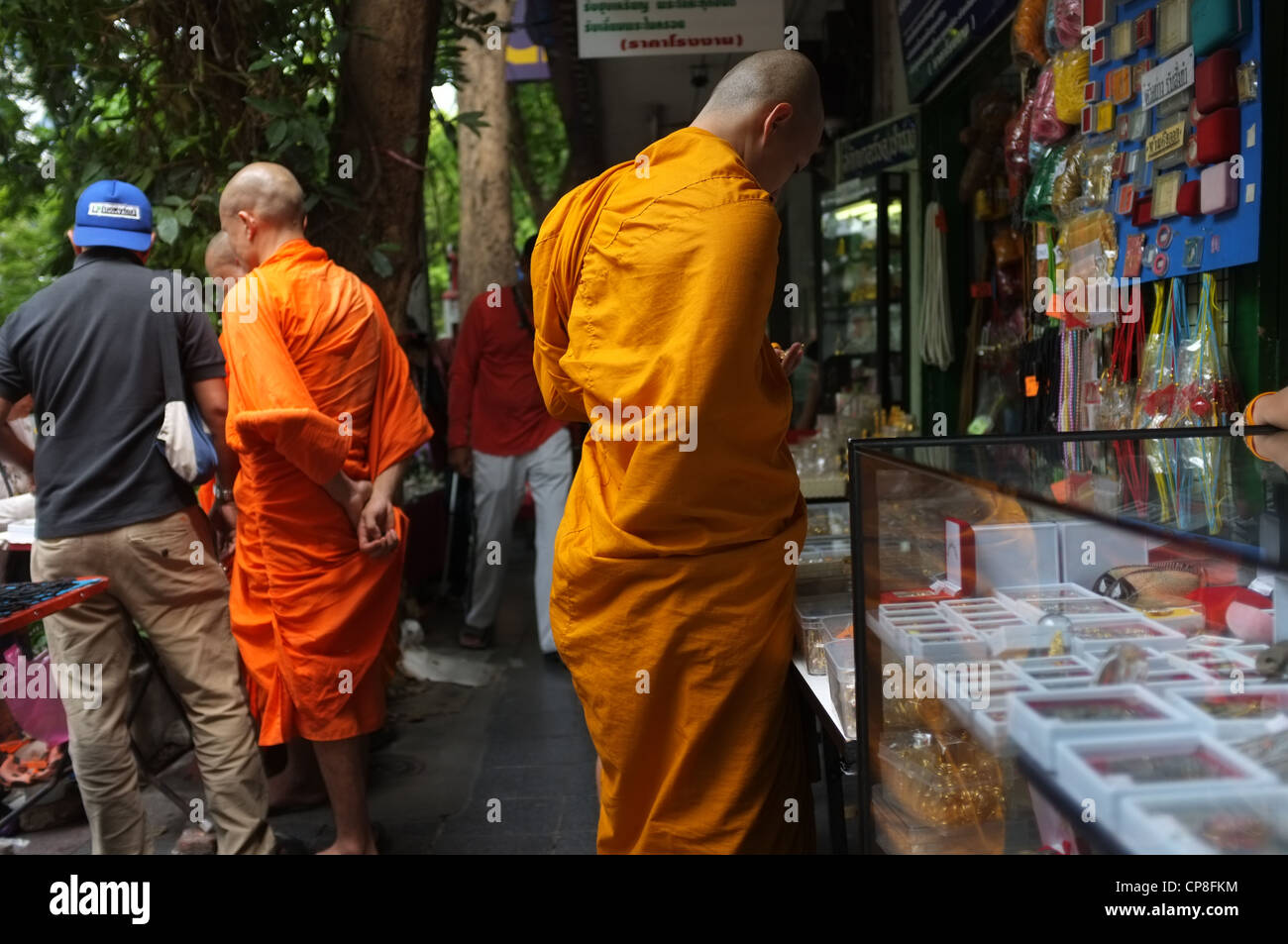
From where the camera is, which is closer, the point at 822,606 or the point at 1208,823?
the point at 1208,823

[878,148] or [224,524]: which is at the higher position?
[878,148]

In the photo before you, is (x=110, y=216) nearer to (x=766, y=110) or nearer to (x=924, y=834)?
(x=766, y=110)

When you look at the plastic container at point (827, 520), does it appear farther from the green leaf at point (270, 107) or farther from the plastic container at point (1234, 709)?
the green leaf at point (270, 107)

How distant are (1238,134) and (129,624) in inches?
129

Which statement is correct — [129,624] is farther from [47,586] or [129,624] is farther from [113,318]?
[113,318]

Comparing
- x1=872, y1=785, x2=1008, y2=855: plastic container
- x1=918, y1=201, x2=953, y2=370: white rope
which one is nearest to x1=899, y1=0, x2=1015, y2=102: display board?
x1=918, y1=201, x2=953, y2=370: white rope

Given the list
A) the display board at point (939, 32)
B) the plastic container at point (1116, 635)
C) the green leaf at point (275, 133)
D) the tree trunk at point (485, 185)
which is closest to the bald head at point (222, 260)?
the green leaf at point (275, 133)

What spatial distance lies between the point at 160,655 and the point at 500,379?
271 centimetres

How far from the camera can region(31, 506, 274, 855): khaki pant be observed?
10.0ft

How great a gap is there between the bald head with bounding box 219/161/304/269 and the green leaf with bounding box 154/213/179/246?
2.59 ft

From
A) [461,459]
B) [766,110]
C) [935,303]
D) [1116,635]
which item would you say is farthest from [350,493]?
[935,303]

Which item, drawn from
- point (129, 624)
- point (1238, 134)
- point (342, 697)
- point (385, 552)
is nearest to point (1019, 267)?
point (1238, 134)

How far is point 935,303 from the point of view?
5887 mm

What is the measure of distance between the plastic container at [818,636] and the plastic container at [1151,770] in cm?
102
